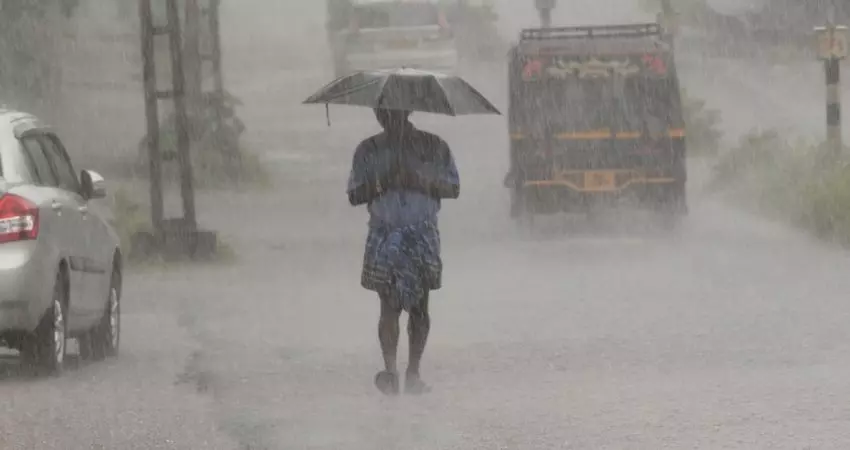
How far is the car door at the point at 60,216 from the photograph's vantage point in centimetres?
1178

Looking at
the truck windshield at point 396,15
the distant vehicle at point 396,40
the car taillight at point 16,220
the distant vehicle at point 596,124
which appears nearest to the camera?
the car taillight at point 16,220

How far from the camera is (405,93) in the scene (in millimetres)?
10969

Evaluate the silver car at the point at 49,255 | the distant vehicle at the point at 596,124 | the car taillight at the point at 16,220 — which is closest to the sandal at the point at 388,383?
the silver car at the point at 49,255

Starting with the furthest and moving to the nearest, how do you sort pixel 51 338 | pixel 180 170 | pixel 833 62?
pixel 833 62, pixel 180 170, pixel 51 338

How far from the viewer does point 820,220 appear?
21.2 meters

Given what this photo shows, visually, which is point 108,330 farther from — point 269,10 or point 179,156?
point 269,10

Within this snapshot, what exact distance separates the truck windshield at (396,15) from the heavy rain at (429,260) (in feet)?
A: 0.29

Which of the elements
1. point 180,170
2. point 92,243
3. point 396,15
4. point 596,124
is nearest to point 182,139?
point 180,170

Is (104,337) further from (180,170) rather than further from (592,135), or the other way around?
(592,135)

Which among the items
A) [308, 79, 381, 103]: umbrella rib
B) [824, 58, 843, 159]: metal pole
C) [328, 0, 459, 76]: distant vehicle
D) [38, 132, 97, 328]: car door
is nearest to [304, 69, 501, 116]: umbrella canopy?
[308, 79, 381, 103]: umbrella rib

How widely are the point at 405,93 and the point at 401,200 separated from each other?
59 cm

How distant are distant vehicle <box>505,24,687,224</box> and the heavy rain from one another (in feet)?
0.10

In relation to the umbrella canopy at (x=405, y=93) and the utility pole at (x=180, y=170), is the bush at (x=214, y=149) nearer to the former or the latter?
the utility pole at (x=180, y=170)

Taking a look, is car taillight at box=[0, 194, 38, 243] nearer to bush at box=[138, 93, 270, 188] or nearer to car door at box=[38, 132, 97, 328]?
car door at box=[38, 132, 97, 328]
